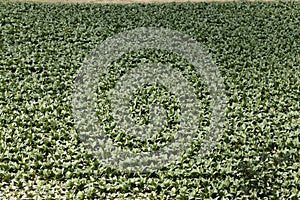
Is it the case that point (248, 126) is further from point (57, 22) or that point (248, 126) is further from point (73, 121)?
point (57, 22)

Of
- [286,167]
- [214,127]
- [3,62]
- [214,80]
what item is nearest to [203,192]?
[286,167]

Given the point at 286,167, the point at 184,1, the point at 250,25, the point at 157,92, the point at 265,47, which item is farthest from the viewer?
the point at 184,1

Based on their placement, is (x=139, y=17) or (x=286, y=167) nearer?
(x=286, y=167)

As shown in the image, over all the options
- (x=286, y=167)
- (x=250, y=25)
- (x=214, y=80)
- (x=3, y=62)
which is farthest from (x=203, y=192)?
(x=250, y=25)

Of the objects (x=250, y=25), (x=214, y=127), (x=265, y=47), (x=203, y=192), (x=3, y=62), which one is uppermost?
(x=250, y=25)

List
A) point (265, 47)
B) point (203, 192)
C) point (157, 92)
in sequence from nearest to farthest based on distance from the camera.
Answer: point (203, 192) → point (157, 92) → point (265, 47)

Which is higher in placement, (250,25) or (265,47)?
(250,25)
